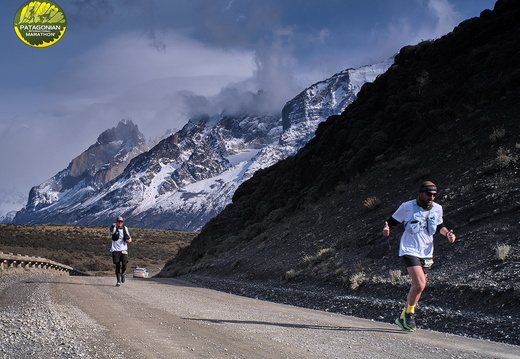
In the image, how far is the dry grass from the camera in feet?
209

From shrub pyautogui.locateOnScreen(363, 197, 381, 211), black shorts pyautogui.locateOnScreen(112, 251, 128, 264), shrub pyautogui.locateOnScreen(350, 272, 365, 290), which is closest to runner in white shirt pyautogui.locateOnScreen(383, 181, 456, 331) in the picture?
shrub pyautogui.locateOnScreen(350, 272, 365, 290)

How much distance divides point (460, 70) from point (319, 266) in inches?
609

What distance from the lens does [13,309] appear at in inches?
358

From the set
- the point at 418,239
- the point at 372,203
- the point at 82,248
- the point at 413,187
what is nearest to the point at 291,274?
the point at 372,203

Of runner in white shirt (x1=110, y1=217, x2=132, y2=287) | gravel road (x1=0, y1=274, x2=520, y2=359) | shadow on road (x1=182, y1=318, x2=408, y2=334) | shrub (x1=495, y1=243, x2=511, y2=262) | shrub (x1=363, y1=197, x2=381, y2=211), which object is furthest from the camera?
shrub (x1=363, y1=197, x2=381, y2=211)

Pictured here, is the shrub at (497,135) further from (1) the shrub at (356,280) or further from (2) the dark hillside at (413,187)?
(1) the shrub at (356,280)

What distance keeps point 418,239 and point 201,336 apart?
3.96m

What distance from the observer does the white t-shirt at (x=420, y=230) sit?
7984 millimetres

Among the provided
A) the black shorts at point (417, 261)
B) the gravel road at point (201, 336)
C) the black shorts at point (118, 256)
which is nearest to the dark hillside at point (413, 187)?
the black shorts at point (417, 261)

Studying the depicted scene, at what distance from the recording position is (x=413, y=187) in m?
19.1

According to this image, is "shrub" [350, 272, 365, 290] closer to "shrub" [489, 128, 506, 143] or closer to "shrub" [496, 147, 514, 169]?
"shrub" [496, 147, 514, 169]

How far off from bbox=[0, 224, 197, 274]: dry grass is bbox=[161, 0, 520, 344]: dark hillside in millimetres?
34881

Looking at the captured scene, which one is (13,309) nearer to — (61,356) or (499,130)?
(61,356)

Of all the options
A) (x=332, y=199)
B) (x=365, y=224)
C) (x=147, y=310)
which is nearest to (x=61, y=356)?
(x=147, y=310)
